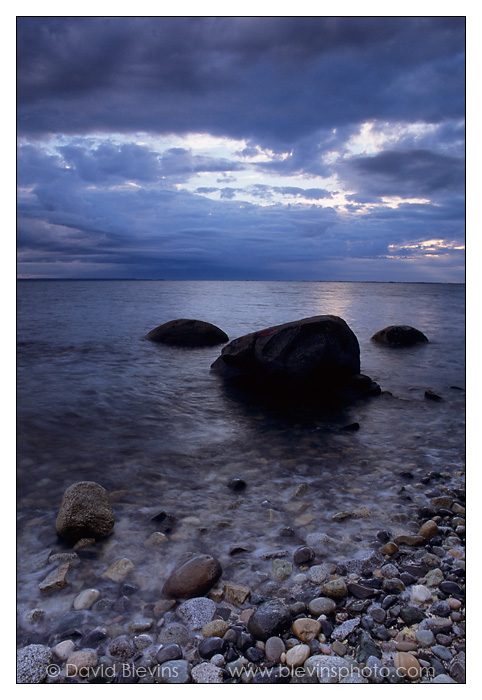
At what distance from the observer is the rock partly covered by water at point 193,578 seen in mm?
2547

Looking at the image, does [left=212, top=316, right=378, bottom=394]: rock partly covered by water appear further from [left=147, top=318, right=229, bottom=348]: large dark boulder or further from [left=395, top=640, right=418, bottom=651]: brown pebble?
[left=395, top=640, right=418, bottom=651]: brown pebble

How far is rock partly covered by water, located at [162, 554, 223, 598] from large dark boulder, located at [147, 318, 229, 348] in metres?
9.60

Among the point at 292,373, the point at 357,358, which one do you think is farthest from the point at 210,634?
the point at 357,358

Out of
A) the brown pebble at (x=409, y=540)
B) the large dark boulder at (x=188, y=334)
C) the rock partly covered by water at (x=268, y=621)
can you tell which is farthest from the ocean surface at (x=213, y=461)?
the large dark boulder at (x=188, y=334)

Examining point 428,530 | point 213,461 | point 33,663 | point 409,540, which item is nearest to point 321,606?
point 409,540

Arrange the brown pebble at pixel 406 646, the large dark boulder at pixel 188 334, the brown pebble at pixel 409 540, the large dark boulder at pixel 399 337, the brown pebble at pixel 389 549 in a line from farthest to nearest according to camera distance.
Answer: the large dark boulder at pixel 399 337 < the large dark boulder at pixel 188 334 < the brown pebble at pixel 409 540 < the brown pebble at pixel 389 549 < the brown pebble at pixel 406 646

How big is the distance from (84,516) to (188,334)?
9.40 meters

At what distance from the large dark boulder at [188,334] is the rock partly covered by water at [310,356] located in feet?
14.9

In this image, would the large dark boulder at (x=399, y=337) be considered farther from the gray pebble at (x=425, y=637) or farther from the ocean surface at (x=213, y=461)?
the gray pebble at (x=425, y=637)

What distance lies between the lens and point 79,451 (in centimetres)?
485

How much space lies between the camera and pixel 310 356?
725cm

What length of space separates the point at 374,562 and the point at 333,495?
0.97m
